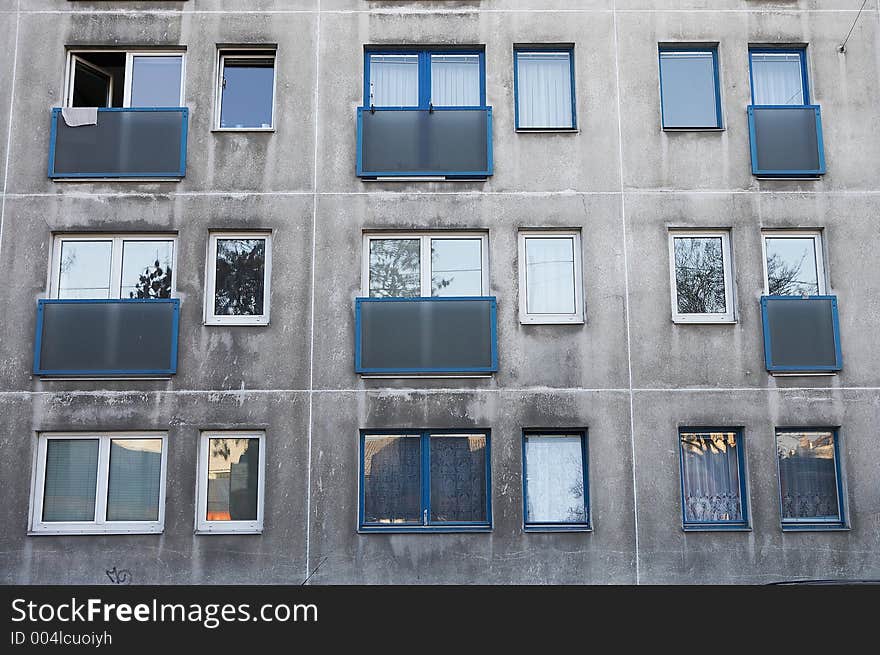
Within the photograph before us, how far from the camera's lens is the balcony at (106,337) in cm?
1492

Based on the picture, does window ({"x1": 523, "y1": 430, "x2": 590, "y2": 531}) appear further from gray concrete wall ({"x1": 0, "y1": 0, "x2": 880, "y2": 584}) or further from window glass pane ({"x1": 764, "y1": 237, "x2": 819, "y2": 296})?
window glass pane ({"x1": 764, "y1": 237, "x2": 819, "y2": 296})

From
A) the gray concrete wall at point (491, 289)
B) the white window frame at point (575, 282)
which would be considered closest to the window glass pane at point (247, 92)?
the gray concrete wall at point (491, 289)

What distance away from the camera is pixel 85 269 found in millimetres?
15555

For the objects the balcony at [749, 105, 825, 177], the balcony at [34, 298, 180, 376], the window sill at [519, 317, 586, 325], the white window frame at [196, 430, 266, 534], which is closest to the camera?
the white window frame at [196, 430, 266, 534]

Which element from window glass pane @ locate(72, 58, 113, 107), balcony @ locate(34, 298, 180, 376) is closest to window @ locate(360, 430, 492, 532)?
balcony @ locate(34, 298, 180, 376)

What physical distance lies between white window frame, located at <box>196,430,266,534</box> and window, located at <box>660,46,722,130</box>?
8233 mm

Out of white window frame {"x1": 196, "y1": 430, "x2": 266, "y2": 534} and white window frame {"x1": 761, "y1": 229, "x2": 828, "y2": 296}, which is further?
white window frame {"x1": 761, "y1": 229, "x2": 828, "y2": 296}

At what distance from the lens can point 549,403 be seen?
49.0ft

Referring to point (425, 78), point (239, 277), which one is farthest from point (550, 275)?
point (239, 277)

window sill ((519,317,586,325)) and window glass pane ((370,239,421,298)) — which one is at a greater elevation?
window glass pane ((370,239,421,298))

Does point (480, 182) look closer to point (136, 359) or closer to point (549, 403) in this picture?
point (549, 403)

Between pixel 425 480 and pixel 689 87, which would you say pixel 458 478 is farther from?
pixel 689 87

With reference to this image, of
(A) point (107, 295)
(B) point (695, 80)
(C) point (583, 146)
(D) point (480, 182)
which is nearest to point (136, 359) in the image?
(A) point (107, 295)

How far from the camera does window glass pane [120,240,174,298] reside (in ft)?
50.6
